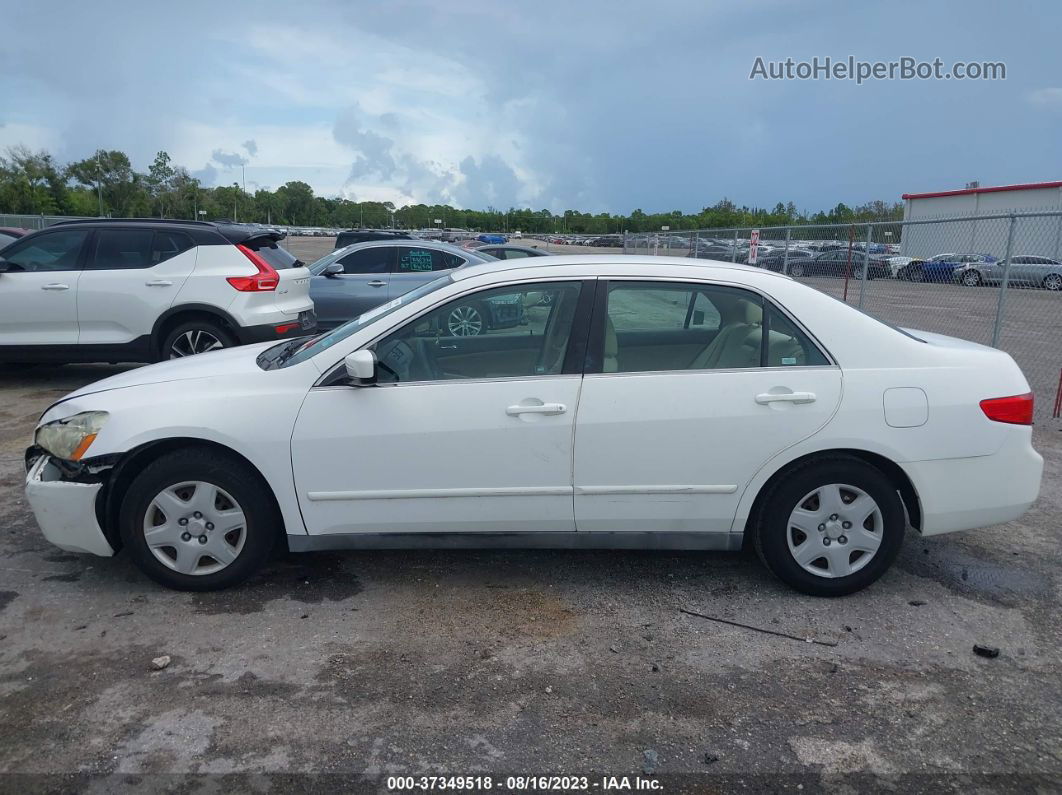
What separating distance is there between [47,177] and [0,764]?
7731 cm

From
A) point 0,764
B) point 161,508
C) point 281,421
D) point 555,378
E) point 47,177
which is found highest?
point 47,177

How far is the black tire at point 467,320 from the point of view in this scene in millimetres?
4023

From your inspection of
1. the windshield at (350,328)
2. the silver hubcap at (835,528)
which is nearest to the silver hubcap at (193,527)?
the windshield at (350,328)

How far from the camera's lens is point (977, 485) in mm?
3949

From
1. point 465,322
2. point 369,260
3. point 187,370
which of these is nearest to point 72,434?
point 187,370

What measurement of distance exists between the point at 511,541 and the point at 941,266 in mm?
7839

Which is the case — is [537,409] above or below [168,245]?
below

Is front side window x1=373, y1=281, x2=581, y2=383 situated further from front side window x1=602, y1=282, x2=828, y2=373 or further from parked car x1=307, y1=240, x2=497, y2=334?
parked car x1=307, y1=240, x2=497, y2=334

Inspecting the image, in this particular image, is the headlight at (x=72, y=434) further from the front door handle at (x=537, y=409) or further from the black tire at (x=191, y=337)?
the black tire at (x=191, y=337)

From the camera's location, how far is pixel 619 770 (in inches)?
109

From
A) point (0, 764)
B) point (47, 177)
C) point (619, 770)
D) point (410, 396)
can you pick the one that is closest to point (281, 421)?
point (410, 396)

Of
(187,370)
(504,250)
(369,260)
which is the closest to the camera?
(187,370)

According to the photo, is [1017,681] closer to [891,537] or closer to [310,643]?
[891,537]

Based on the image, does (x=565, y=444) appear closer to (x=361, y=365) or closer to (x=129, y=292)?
(x=361, y=365)
